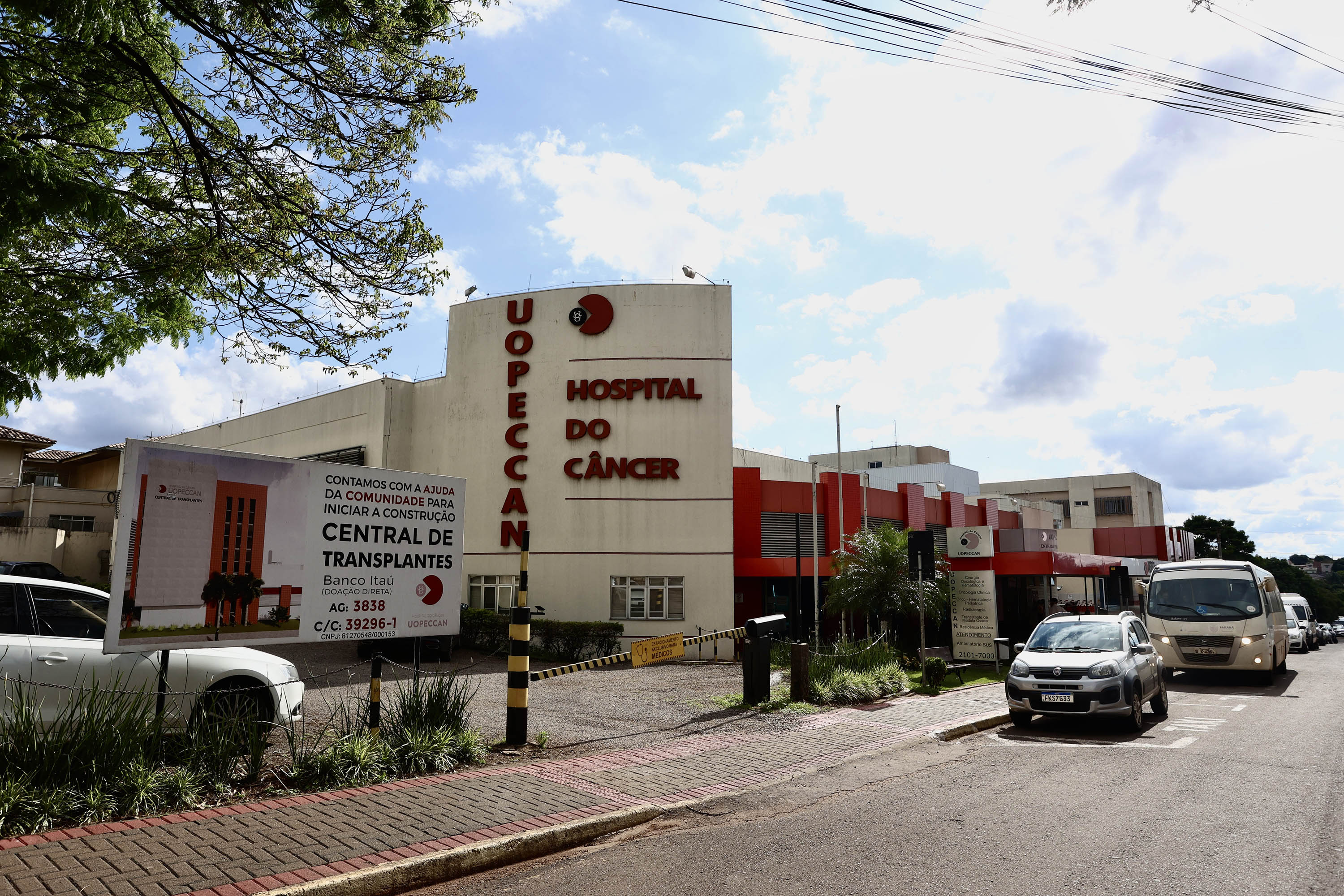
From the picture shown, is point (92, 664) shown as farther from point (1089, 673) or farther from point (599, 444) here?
point (599, 444)

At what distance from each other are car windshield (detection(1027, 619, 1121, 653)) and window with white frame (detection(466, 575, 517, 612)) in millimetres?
16775

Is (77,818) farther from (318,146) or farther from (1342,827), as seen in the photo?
(1342,827)

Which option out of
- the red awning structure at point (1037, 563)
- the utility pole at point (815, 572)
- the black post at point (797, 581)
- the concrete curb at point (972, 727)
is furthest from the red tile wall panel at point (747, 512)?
the concrete curb at point (972, 727)

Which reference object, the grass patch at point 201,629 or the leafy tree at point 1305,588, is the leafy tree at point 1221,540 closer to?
the leafy tree at point 1305,588

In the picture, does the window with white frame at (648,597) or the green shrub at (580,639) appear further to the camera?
the window with white frame at (648,597)

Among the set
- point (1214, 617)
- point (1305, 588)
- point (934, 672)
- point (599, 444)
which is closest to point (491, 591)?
point (599, 444)

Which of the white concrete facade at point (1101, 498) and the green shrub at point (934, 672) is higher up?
the white concrete facade at point (1101, 498)

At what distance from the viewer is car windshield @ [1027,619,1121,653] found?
40.1ft

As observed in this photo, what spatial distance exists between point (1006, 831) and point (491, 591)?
22.2m

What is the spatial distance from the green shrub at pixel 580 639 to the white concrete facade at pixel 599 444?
990 mm

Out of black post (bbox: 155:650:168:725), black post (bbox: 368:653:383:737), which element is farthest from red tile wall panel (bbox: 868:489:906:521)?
black post (bbox: 155:650:168:725)

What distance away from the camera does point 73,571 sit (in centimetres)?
3991

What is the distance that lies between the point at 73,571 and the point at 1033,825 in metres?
46.3

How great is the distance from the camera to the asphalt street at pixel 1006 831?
17.2ft
